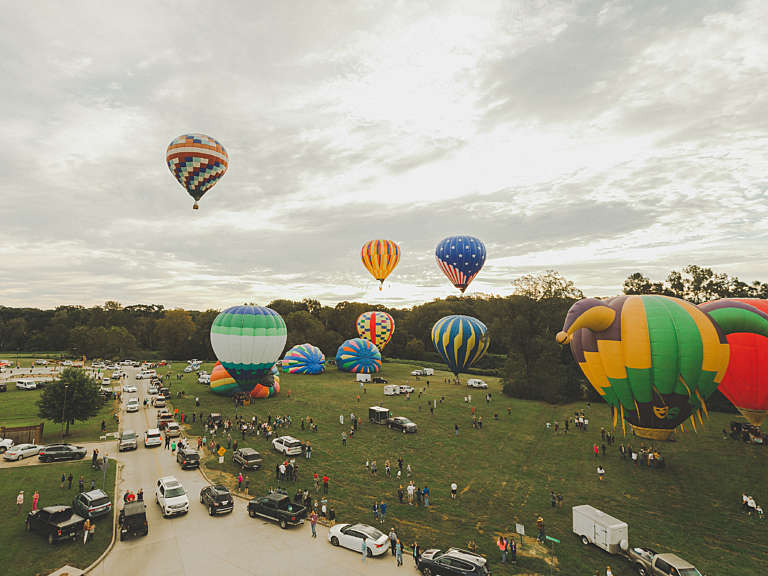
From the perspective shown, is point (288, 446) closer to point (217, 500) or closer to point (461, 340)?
point (217, 500)

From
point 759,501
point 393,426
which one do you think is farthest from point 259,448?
point 759,501

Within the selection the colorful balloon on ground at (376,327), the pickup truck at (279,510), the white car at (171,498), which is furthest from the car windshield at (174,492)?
the colorful balloon on ground at (376,327)

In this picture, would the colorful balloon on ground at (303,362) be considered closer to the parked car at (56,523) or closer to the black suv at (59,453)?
the black suv at (59,453)

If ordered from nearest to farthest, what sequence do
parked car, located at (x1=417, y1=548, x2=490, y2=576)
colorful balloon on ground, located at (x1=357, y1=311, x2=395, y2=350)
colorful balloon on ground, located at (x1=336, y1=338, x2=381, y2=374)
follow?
parked car, located at (x1=417, y1=548, x2=490, y2=576) → colorful balloon on ground, located at (x1=336, y1=338, x2=381, y2=374) → colorful balloon on ground, located at (x1=357, y1=311, x2=395, y2=350)

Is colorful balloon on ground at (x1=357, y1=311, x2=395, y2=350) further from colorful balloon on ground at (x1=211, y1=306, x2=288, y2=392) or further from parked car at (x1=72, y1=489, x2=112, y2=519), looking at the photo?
parked car at (x1=72, y1=489, x2=112, y2=519)

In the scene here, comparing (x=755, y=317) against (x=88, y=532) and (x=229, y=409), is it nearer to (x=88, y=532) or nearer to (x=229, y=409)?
(x=88, y=532)

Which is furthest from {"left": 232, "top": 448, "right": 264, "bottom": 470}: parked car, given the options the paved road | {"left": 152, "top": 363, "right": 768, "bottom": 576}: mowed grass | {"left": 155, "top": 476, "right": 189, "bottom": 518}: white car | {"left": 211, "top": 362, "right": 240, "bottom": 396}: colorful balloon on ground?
{"left": 211, "top": 362, "right": 240, "bottom": 396}: colorful balloon on ground
